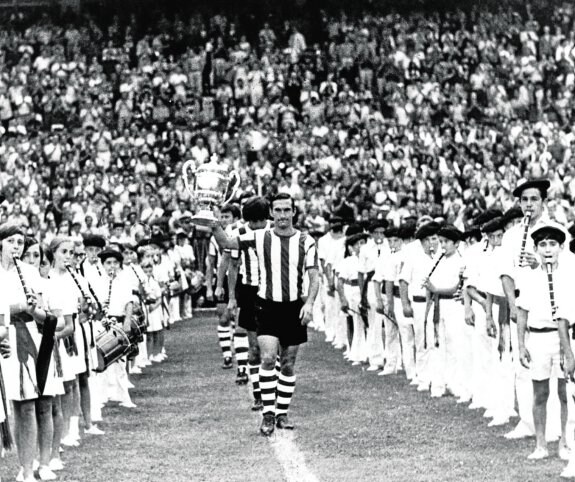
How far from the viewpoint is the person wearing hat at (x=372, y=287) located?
1931 centimetres

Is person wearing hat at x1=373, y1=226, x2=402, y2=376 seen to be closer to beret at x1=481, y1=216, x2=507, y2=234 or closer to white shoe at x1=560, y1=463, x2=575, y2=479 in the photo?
beret at x1=481, y1=216, x2=507, y2=234

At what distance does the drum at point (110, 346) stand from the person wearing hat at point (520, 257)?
3.77 metres

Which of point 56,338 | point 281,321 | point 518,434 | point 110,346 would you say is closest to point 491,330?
point 518,434

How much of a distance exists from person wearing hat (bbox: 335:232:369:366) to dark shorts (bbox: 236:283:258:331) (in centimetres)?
470

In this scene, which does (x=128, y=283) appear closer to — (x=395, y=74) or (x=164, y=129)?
(x=164, y=129)

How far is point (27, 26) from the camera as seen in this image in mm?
44844

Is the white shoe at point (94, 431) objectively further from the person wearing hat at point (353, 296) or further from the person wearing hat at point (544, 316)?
the person wearing hat at point (353, 296)

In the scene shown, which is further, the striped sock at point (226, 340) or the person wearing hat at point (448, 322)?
the striped sock at point (226, 340)

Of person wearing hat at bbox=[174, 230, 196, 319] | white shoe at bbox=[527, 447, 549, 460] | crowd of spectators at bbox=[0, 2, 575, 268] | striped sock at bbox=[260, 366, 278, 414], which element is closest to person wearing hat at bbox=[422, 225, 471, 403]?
striped sock at bbox=[260, 366, 278, 414]

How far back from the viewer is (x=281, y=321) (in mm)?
13664

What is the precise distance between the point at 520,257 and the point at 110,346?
170 inches

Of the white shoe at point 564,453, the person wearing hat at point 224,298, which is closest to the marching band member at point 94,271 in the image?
the person wearing hat at point 224,298

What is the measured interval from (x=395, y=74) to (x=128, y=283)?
26.2 m

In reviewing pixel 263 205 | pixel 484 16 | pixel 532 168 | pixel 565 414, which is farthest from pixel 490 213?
pixel 484 16
